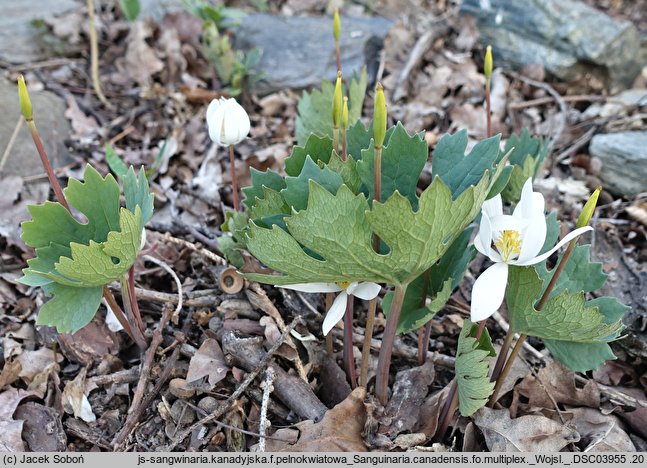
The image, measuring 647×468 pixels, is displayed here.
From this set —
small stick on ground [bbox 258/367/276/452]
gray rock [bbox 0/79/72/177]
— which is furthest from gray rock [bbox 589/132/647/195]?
gray rock [bbox 0/79/72/177]

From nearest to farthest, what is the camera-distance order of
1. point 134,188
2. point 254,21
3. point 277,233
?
point 277,233, point 134,188, point 254,21

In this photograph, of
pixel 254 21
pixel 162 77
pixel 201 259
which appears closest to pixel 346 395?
pixel 201 259

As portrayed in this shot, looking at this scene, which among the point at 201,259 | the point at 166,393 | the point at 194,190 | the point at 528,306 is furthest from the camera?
the point at 194,190

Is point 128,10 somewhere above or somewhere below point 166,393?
above

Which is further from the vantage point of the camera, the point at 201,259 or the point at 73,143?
the point at 73,143

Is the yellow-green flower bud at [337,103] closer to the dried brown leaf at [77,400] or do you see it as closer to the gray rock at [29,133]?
the dried brown leaf at [77,400]

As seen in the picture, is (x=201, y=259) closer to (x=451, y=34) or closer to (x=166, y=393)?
(x=166, y=393)
